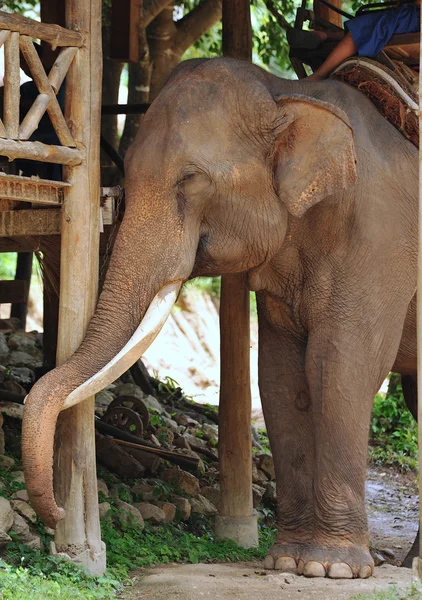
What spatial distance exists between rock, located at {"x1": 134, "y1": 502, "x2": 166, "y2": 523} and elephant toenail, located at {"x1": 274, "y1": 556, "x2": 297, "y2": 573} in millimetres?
1141

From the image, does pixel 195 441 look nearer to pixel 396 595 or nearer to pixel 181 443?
pixel 181 443

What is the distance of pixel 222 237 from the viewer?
612cm

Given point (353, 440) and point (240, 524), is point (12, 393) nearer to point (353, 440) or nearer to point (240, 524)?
point (240, 524)

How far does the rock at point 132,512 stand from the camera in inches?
276

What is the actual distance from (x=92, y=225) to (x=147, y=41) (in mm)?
5697

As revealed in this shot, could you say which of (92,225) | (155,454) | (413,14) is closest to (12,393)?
(155,454)

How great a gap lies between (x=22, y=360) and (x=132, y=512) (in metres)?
3.47

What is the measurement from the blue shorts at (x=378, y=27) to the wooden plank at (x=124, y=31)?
7.14 ft

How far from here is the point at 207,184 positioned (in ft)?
19.6

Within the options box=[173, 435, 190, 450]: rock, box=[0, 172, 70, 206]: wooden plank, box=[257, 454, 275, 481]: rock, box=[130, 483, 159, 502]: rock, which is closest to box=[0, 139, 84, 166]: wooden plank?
box=[0, 172, 70, 206]: wooden plank

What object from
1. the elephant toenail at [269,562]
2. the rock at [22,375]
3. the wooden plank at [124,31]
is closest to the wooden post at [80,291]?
the elephant toenail at [269,562]

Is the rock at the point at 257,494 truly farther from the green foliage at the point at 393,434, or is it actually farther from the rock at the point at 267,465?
the green foliage at the point at 393,434

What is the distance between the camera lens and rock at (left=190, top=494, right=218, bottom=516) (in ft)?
25.8

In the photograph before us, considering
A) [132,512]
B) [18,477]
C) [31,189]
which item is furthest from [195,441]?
[31,189]
